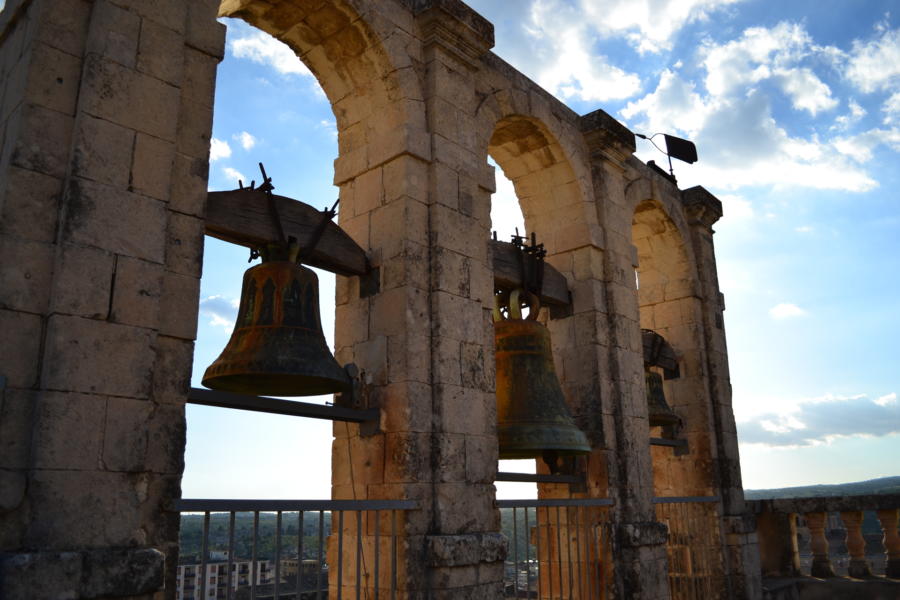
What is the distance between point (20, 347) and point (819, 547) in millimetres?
9111

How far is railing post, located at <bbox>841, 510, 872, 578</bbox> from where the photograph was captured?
839 cm

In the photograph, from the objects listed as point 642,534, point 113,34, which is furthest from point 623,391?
point 113,34

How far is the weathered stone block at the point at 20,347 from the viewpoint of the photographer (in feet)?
9.42

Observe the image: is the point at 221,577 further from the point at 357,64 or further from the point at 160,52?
the point at 357,64

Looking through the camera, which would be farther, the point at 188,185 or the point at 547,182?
the point at 547,182

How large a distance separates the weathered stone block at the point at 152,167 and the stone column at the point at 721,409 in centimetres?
699

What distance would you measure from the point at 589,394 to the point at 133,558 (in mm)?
4252

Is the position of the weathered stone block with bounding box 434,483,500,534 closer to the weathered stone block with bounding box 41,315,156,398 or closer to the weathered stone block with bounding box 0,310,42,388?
the weathered stone block with bounding box 41,315,156,398

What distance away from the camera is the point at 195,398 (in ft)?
11.8

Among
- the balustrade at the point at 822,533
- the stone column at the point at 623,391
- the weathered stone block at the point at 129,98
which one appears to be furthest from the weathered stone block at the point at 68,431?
A: the balustrade at the point at 822,533

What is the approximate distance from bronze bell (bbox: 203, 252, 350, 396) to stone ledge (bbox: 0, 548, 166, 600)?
1139mm

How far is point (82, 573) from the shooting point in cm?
277

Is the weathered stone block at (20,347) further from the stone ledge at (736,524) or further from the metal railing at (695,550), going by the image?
the stone ledge at (736,524)

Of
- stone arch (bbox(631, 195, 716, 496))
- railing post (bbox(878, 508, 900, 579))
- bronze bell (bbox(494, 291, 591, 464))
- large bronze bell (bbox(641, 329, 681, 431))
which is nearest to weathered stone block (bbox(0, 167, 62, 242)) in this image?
bronze bell (bbox(494, 291, 591, 464))
